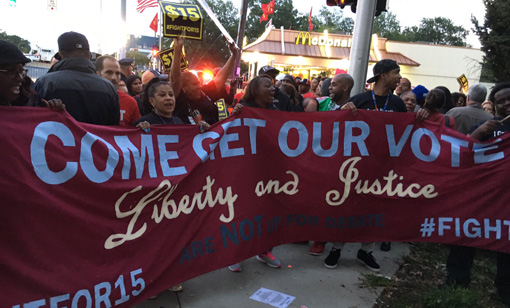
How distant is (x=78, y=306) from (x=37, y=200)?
0.72 metres

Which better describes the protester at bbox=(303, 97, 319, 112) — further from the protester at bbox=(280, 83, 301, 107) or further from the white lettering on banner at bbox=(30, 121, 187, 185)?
the white lettering on banner at bbox=(30, 121, 187, 185)

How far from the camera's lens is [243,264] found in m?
4.16

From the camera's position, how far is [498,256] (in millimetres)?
3844

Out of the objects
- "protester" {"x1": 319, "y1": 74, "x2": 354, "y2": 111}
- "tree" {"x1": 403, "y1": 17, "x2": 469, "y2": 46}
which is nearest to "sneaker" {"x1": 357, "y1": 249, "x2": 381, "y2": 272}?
"protester" {"x1": 319, "y1": 74, "x2": 354, "y2": 111}

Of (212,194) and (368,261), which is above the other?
(212,194)

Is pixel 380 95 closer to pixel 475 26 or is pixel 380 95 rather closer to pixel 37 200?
pixel 37 200

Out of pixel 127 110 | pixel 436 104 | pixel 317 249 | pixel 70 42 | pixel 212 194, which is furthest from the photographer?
pixel 436 104

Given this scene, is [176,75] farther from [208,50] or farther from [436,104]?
[208,50]

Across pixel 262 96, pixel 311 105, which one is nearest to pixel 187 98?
pixel 262 96

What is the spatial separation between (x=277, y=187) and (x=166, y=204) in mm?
1138

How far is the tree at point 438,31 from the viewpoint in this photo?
314 feet

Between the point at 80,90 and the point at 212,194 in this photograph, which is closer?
the point at 80,90

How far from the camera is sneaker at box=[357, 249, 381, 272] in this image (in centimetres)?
426

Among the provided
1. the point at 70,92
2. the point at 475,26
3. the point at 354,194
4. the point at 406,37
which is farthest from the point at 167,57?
the point at 406,37
